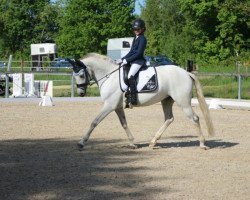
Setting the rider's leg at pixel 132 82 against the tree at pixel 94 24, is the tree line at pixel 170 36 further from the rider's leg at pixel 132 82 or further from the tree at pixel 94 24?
the rider's leg at pixel 132 82

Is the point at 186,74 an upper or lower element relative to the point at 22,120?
upper

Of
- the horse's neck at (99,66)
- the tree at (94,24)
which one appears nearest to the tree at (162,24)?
the tree at (94,24)

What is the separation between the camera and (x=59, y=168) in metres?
9.07

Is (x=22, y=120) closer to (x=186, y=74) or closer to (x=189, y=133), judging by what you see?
(x=189, y=133)

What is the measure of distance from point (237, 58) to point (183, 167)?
42610mm

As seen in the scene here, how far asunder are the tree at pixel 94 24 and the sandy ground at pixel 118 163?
41991 mm

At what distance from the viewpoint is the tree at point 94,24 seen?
58.4m

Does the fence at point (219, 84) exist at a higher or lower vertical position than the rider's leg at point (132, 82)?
lower

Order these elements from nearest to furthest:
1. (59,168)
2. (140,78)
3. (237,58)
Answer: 1. (59,168)
2. (140,78)
3. (237,58)

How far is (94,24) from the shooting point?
193 feet

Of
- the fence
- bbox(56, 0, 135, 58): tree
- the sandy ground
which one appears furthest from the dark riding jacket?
bbox(56, 0, 135, 58): tree

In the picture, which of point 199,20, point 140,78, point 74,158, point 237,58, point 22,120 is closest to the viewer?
point 74,158

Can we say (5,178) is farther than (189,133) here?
No

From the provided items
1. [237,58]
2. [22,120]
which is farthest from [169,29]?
[22,120]
